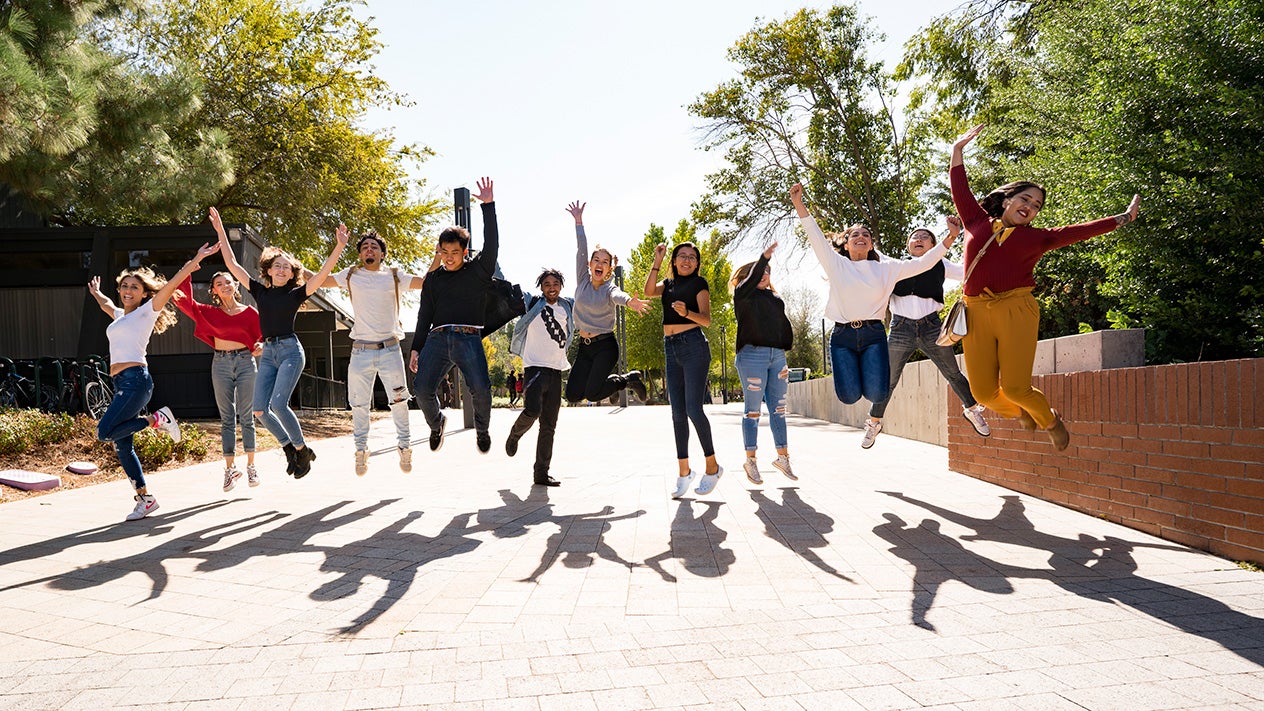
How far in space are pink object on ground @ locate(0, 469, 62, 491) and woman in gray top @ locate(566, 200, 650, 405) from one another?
18.4ft

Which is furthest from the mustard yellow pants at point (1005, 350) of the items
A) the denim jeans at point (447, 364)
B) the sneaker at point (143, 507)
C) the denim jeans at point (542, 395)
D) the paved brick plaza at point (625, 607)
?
the sneaker at point (143, 507)

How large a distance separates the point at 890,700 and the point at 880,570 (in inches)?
69.1

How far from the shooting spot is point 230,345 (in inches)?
280

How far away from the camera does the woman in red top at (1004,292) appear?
457 cm

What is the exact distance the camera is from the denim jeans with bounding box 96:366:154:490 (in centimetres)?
602

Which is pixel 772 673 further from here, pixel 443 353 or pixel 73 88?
pixel 73 88

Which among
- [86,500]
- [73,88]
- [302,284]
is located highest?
[73,88]

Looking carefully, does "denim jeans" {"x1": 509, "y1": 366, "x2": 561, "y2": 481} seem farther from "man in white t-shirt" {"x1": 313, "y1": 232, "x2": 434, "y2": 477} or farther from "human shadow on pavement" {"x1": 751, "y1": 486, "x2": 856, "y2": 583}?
"human shadow on pavement" {"x1": 751, "y1": 486, "x2": 856, "y2": 583}

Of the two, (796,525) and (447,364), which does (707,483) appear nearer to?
(796,525)

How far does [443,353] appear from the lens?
6.42 m

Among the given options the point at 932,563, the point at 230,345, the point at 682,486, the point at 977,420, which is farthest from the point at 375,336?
the point at 977,420

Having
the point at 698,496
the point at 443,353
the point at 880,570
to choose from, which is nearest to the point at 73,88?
the point at 443,353

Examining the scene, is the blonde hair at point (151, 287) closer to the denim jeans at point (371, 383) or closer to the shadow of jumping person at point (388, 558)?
the denim jeans at point (371, 383)

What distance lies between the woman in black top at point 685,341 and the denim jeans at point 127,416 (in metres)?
4.04
